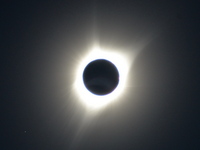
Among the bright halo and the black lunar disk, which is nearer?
the black lunar disk

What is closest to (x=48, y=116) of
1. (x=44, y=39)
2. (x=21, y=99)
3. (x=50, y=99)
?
(x=50, y=99)

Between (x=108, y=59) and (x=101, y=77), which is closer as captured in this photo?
(x=101, y=77)

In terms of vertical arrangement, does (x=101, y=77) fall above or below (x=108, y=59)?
below

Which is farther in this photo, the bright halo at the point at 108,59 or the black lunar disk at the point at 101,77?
the bright halo at the point at 108,59
